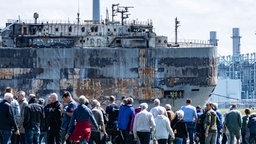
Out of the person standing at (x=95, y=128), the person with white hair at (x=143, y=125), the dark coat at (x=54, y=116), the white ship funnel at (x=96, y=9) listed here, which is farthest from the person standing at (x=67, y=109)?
the white ship funnel at (x=96, y=9)

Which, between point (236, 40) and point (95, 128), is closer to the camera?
point (95, 128)

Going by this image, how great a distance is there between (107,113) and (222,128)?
4.67 meters

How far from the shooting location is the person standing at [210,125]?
25422 mm

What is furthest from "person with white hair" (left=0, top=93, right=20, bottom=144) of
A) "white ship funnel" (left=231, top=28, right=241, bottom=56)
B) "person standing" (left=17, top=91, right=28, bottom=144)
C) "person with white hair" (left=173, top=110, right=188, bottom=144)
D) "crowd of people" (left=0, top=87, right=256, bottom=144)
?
"white ship funnel" (left=231, top=28, right=241, bottom=56)

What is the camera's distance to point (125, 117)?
24.8 meters

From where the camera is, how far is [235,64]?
178m

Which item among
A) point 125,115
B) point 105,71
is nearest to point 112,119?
point 125,115

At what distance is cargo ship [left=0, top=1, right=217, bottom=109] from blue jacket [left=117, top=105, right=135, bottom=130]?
30.9 m

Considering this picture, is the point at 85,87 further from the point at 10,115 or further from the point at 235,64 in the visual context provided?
the point at 235,64

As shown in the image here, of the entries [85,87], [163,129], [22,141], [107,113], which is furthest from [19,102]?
[85,87]

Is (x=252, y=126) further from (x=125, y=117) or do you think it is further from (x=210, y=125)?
(x=125, y=117)

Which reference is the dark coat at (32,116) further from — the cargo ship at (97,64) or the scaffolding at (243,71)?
the scaffolding at (243,71)

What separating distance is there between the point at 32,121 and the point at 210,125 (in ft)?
19.3

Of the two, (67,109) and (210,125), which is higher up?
(67,109)
